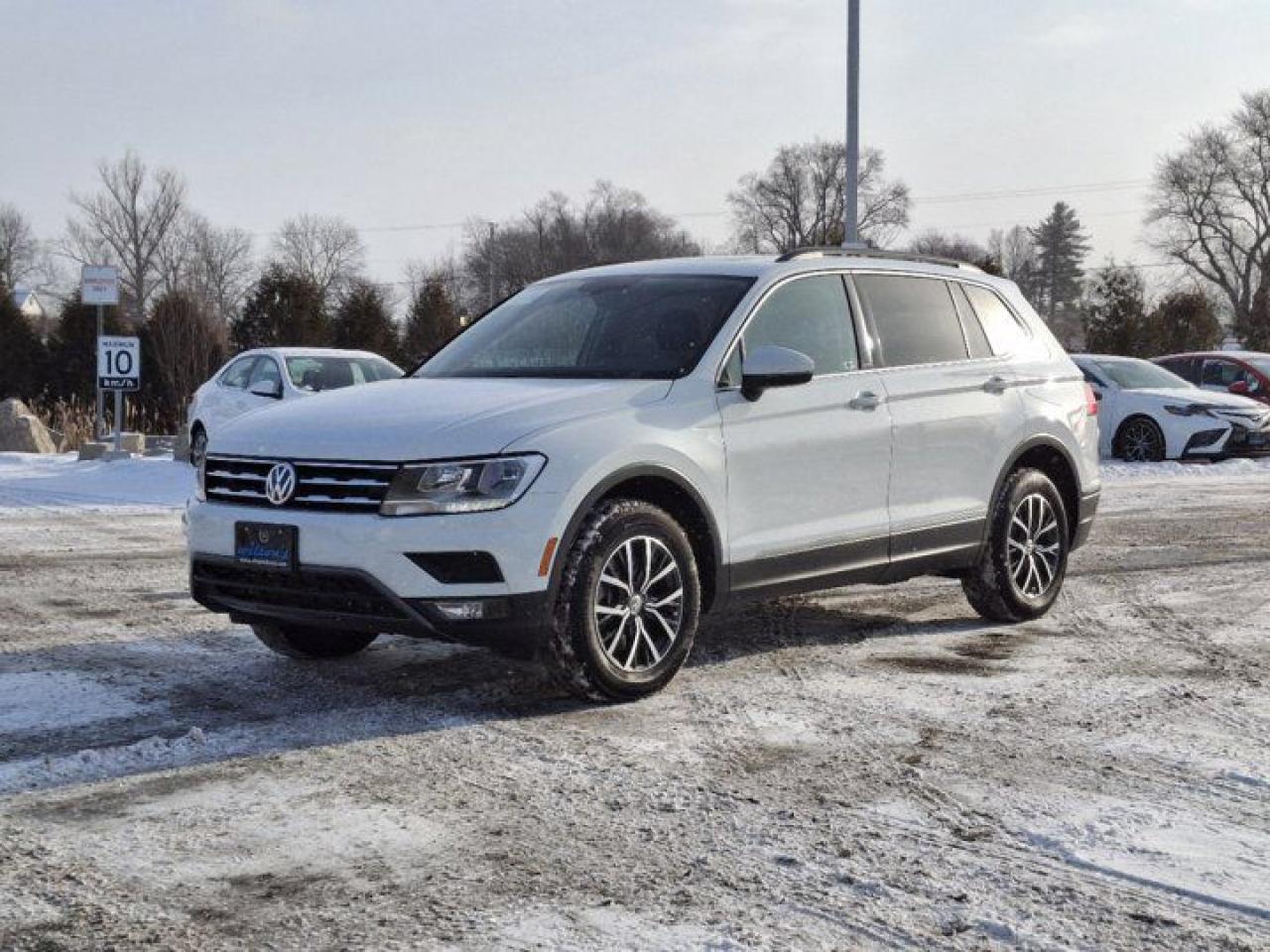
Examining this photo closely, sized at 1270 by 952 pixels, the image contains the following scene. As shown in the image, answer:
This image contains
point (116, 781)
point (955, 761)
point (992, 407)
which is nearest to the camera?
point (116, 781)

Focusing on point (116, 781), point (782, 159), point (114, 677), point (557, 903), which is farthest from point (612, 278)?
point (782, 159)

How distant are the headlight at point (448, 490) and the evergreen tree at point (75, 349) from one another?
3258 cm

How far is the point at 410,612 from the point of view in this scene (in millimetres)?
5387

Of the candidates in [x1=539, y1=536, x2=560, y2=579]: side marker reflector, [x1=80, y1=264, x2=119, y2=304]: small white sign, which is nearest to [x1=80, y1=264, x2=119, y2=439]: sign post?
[x1=80, y1=264, x2=119, y2=304]: small white sign

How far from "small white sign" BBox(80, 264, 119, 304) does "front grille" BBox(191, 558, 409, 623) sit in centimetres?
1680

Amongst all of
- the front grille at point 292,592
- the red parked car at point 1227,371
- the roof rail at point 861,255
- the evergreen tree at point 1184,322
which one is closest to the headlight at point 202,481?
the front grille at point 292,592

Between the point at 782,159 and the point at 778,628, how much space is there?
79506 mm

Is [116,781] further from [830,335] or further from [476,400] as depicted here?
[830,335]

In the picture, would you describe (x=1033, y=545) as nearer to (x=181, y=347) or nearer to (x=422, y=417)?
(x=422, y=417)

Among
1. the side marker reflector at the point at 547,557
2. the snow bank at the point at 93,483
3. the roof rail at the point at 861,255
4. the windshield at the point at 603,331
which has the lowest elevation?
the snow bank at the point at 93,483

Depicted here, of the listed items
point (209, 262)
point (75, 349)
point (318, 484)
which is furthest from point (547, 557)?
point (209, 262)

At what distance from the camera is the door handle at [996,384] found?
7.63m

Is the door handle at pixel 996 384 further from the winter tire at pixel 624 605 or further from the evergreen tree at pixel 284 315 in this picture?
the evergreen tree at pixel 284 315

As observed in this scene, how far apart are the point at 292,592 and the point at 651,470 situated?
142 centimetres
